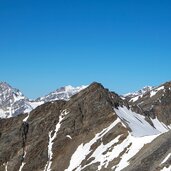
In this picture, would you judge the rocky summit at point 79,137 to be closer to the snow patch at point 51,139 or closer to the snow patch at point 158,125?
the snow patch at point 51,139

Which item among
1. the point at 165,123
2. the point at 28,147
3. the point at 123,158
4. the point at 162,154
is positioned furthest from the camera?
the point at 165,123

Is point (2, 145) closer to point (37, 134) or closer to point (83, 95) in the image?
point (37, 134)

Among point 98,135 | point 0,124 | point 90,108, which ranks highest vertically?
point 0,124

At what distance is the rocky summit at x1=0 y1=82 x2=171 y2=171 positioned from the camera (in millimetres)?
92438

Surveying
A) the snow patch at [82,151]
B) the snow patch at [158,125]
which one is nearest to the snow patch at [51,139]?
the snow patch at [82,151]

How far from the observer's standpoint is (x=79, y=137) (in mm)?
115875

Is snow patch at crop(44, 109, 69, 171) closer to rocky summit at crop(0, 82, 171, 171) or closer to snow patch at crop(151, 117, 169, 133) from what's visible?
rocky summit at crop(0, 82, 171, 171)

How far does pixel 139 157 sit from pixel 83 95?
54536mm

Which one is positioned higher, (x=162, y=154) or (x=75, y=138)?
(x=75, y=138)

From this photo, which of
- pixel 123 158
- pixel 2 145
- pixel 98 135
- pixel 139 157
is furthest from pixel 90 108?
pixel 139 157

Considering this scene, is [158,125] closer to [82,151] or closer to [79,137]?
[79,137]

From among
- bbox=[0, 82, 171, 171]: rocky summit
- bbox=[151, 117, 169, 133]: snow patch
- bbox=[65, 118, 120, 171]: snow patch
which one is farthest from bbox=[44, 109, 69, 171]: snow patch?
bbox=[151, 117, 169, 133]: snow patch

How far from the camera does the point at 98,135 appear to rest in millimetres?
111438

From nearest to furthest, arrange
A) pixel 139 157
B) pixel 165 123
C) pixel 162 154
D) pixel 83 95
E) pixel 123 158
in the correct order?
pixel 162 154 → pixel 139 157 → pixel 123 158 → pixel 83 95 → pixel 165 123
